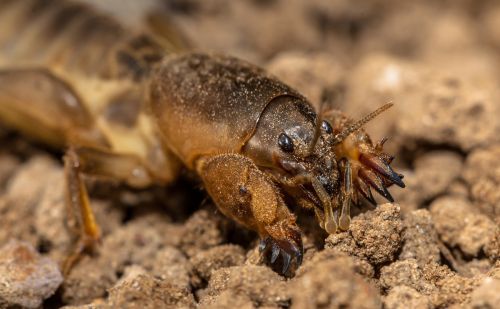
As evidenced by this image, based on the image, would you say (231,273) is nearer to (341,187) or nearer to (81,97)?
(341,187)

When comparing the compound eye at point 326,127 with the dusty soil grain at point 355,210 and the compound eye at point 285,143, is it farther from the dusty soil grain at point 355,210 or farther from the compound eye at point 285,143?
the dusty soil grain at point 355,210

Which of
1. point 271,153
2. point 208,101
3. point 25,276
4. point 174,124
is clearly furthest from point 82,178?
point 271,153

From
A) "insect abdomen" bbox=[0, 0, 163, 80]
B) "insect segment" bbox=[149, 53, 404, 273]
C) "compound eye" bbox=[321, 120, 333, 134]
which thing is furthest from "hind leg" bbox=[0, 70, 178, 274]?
"compound eye" bbox=[321, 120, 333, 134]

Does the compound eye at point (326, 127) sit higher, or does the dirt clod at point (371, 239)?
the compound eye at point (326, 127)

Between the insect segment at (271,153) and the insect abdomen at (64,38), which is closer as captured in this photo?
the insect segment at (271,153)

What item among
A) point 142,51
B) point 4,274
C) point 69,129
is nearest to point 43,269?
point 4,274

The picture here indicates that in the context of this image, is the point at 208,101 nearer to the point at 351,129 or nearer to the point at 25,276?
the point at 351,129

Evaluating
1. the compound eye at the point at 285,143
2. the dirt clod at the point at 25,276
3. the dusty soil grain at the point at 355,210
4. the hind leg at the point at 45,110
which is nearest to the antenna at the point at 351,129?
the compound eye at the point at 285,143
